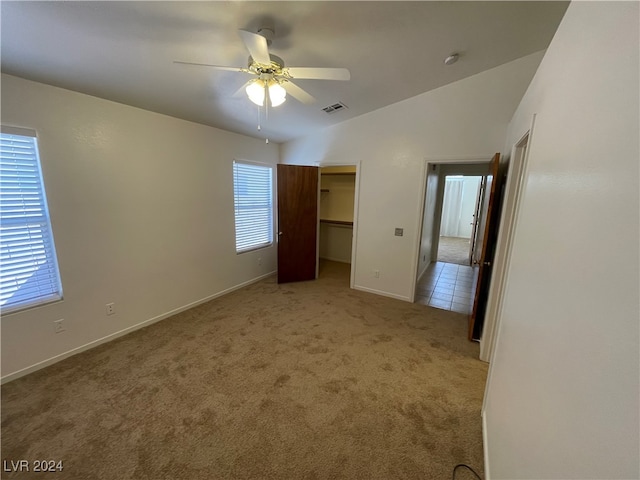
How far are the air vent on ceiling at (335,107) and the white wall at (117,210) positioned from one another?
1.48 m

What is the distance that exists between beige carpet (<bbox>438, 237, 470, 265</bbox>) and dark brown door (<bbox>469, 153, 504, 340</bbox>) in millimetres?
3381

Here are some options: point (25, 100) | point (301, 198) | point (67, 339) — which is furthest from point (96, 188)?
point (301, 198)

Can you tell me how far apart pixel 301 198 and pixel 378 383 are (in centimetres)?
295

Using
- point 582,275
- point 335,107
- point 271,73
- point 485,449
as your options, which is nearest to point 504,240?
point 485,449

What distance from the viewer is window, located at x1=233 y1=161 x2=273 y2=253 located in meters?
3.98

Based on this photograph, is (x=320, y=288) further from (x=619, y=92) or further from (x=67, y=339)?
(x=619, y=92)

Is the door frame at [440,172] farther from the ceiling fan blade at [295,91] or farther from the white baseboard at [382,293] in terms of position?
the ceiling fan blade at [295,91]

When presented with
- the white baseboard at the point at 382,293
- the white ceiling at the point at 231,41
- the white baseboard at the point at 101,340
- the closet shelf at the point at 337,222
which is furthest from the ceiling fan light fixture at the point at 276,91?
the closet shelf at the point at 337,222

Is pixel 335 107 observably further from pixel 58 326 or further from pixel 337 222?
pixel 58 326

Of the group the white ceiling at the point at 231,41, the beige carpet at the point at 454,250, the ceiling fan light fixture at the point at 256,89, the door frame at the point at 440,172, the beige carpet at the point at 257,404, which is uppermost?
the white ceiling at the point at 231,41

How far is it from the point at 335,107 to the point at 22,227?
3260 millimetres

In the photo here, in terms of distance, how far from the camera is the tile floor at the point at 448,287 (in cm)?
370

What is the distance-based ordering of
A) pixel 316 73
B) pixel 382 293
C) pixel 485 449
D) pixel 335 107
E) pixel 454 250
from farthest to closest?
pixel 454 250 → pixel 382 293 → pixel 335 107 → pixel 316 73 → pixel 485 449

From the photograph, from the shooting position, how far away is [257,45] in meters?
1.42
